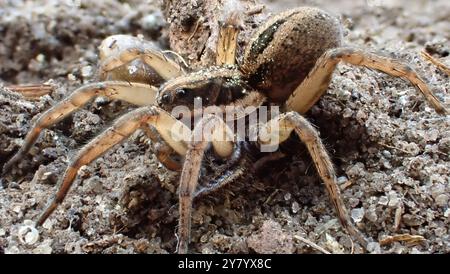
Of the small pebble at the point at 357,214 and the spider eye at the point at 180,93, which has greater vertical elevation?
the spider eye at the point at 180,93

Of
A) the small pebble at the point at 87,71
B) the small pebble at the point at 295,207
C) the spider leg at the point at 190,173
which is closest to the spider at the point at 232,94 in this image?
the spider leg at the point at 190,173

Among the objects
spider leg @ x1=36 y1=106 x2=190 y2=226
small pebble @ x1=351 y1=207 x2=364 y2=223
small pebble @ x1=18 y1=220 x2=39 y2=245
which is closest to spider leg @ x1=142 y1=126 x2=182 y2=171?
spider leg @ x1=36 y1=106 x2=190 y2=226

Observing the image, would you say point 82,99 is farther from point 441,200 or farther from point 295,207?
point 441,200

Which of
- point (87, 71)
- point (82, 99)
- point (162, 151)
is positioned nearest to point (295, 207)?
point (162, 151)

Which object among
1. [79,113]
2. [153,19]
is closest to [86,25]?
[153,19]

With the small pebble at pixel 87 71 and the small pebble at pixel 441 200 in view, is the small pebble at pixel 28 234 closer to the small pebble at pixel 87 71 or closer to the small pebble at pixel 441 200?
the small pebble at pixel 87 71
